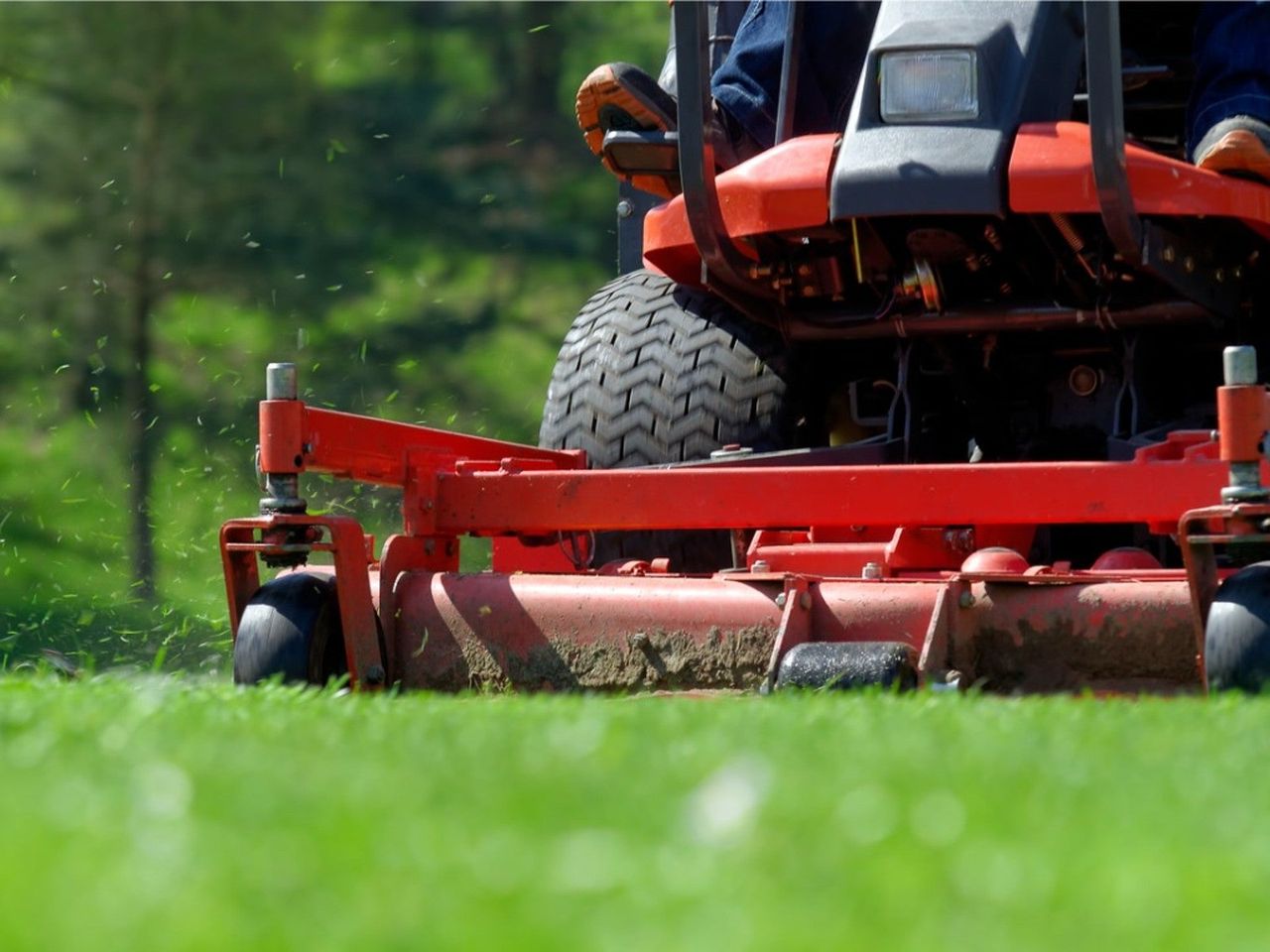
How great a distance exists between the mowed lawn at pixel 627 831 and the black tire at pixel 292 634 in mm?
1534

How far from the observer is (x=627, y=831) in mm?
1981

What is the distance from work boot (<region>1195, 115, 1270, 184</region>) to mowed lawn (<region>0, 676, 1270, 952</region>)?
2113 mm

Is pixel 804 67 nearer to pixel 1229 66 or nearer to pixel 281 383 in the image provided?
pixel 1229 66

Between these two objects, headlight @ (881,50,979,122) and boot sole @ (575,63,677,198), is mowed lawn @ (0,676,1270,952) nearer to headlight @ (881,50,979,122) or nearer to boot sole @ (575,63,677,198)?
headlight @ (881,50,979,122)

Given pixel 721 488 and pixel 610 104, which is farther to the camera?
pixel 610 104

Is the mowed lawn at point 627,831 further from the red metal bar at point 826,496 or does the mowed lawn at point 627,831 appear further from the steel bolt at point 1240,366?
the red metal bar at point 826,496

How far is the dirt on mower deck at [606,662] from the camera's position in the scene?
4.53 metres

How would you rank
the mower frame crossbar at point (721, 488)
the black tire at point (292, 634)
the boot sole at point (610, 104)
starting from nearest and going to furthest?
the mower frame crossbar at point (721, 488), the black tire at point (292, 634), the boot sole at point (610, 104)

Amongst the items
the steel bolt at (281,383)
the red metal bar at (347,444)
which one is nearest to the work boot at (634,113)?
the red metal bar at (347,444)

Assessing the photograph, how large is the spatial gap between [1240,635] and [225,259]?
1018 cm

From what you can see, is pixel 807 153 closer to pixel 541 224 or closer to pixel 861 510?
pixel 861 510

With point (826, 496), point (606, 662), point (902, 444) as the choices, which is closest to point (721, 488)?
point (826, 496)

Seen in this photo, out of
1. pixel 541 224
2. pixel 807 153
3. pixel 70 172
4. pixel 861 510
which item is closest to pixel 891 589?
pixel 861 510

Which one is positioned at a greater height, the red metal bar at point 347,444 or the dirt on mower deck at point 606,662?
the red metal bar at point 347,444
